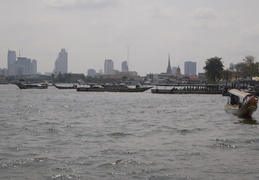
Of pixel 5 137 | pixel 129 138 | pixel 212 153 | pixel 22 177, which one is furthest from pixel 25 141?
pixel 212 153

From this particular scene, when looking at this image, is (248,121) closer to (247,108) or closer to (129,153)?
(247,108)

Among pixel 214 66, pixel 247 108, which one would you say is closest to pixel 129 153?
pixel 247 108

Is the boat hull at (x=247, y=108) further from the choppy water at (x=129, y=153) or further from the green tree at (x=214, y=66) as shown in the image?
the green tree at (x=214, y=66)

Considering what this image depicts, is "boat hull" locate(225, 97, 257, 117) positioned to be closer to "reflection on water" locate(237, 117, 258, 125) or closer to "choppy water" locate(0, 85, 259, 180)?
"reflection on water" locate(237, 117, 258, 125)

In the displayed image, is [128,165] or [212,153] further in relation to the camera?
[212,153]

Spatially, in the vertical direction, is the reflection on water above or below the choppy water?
above

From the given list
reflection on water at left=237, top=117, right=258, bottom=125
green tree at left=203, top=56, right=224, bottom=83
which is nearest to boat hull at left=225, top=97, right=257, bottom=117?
reflection on water at left=237, top=117, right=258, bottom=125

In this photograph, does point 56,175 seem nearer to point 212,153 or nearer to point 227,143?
point 212,153

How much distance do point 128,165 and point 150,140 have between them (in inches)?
241

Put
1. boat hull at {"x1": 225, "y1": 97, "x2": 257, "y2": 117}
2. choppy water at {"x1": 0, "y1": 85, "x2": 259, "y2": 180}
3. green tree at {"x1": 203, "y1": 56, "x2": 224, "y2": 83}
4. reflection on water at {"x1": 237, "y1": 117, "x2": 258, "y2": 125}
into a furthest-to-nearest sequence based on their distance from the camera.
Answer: green tree at {"x1": 203, "y1": 56, "x2": 224, "y2": 83}, boat hull at {"x1": 225, "y1": 97, "x2": 257, "y2": 117}, reflection on water at {"x1": 237, "y1": 117, "x2": 258, "y2": 125}, choppy water at {"x1": 0, "y1": 85, "x2": 259, "y2": 180}

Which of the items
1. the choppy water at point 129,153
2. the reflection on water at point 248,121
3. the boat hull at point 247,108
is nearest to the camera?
the choppy water at point 129,153

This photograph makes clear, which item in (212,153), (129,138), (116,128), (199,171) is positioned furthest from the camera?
(116,128)

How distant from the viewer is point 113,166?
14.5 meters

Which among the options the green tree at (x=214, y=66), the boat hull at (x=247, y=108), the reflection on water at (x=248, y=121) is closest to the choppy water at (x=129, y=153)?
the reflection on water at (x=248, y=121)
